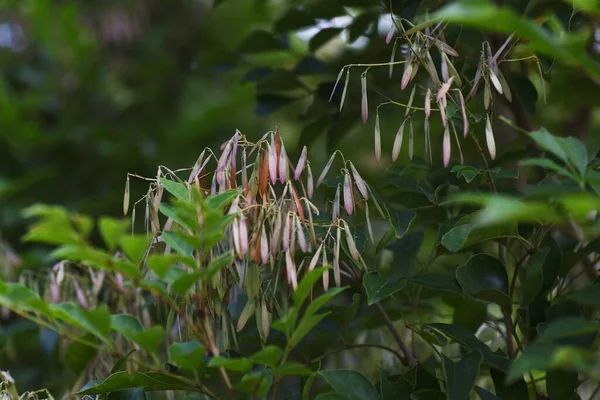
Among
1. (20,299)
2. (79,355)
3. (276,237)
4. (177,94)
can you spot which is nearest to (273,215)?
(276,237)

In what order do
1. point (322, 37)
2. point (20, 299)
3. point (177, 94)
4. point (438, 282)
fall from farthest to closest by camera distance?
point (177, 94)
point (322, 37)
point (438, 282)
point (20, 299)

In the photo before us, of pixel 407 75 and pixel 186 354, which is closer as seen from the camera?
pixel 186 354

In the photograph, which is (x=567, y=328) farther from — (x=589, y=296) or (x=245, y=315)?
(x=245, y=315)

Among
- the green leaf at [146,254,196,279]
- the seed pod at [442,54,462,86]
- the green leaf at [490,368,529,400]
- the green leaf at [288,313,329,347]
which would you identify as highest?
the seed pod at [442,54,462,86]

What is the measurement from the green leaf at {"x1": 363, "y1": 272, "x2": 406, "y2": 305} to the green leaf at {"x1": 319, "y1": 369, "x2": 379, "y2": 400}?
0.07m

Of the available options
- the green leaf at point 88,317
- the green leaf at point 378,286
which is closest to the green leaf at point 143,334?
the green leaf at point 88,317

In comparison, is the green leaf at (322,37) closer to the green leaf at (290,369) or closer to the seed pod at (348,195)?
the seed pod at (348,195)

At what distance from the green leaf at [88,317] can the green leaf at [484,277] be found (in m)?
0.35

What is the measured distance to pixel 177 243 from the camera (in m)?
0.69

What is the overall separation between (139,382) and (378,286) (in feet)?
0.80

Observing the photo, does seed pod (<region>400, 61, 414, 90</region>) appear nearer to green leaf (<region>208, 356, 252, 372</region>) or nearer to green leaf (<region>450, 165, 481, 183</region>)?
green leaf (<region>450, 165, 481, 183</region>)

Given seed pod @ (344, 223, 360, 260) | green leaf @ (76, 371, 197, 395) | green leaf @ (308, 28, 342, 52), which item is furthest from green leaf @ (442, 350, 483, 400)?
green leaf @ (308, 28, 342, 52)

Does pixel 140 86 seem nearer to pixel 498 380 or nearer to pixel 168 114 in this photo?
pixel 168 114

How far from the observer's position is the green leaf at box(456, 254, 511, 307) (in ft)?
2.64
